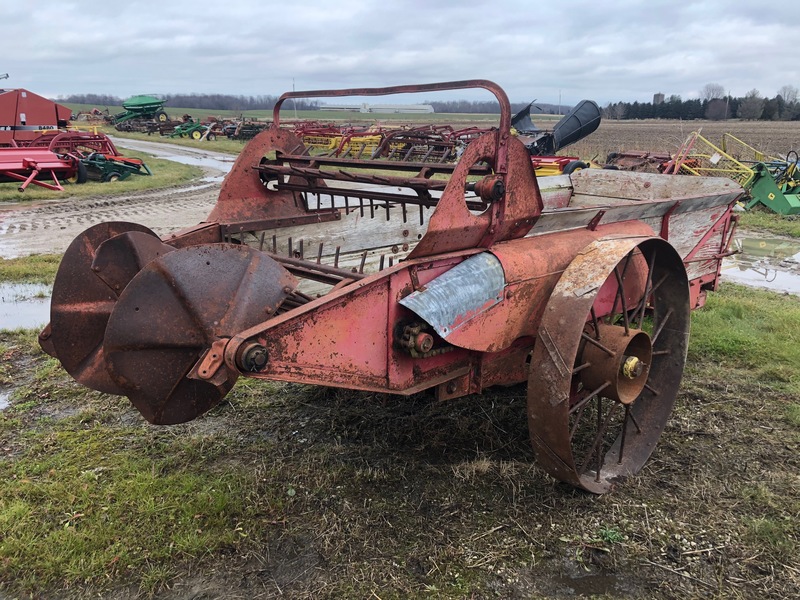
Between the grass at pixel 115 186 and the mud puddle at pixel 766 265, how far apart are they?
479 inches

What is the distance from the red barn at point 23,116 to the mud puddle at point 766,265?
1564 centimetres

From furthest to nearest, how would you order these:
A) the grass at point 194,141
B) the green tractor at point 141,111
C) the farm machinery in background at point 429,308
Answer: the green tractor at point 141,111, the grass at point 194,141, the farm machinery in background at point 429,308

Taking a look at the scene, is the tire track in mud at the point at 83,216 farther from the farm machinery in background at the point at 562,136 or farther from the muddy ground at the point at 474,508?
the farm machinery in background at the point at 562,136

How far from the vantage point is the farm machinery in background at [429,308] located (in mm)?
2258

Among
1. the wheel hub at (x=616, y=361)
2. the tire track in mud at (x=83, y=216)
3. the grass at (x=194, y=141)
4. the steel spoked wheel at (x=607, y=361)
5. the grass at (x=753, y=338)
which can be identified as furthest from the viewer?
the grass at (x=194, y=141)

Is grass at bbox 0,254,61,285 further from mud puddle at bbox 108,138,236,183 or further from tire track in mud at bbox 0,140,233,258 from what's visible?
mud puddle at bbox 108,138,236,183

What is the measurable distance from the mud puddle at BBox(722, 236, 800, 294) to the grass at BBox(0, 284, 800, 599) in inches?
153

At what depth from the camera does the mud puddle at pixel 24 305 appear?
5423 millimetres

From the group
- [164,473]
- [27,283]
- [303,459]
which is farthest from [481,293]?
[27,283]

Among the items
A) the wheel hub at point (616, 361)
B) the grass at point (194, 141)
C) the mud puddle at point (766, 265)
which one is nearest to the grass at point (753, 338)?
the mud puddle at point (766, 265)

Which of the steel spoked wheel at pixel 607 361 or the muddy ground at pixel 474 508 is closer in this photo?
the muddy ground at pixel 474 508

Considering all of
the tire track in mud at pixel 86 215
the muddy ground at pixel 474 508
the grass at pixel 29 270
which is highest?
the tire track in mud at pixel 86 215

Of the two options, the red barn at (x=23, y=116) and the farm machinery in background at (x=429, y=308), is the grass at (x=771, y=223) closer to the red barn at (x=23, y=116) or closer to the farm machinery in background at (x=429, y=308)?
the farm machinery in background at (x=429, y=308)

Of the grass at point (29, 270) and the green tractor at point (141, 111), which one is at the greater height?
the green tractor at point (141, 111)
